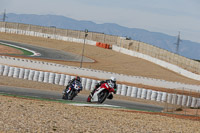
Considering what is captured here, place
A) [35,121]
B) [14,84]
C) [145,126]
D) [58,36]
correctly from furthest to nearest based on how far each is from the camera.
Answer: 1. [58,36]
2. [14,84]
3. [145,126]
4. [35,121]

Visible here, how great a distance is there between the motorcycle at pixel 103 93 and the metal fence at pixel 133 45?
113 feet

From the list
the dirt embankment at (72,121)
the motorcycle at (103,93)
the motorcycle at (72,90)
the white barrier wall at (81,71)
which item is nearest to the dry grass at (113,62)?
the white barrier wall at (81,71)

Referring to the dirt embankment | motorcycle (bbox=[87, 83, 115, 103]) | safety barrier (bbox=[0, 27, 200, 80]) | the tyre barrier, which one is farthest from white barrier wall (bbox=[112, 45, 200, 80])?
the dirt embankment

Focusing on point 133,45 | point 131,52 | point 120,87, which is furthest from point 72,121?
point 133,45

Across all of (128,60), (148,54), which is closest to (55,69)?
(128,60)

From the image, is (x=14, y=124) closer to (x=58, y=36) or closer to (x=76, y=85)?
(x=76, y=85)

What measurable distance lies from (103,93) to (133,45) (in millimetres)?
53396

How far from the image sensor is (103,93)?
2125 centimetres

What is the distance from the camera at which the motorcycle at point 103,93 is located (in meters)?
20.8

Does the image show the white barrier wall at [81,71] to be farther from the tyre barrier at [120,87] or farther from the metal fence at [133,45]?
the metal fence at [133,45]

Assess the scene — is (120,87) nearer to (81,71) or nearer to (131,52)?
(81,71)

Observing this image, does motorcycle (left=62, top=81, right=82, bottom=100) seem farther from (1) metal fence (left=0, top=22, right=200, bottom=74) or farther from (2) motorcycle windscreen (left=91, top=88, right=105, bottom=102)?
(1) metal fence (left=0, top=22, right=200, bottom=74)

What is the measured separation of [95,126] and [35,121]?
193 cm

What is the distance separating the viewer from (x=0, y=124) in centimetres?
1135
